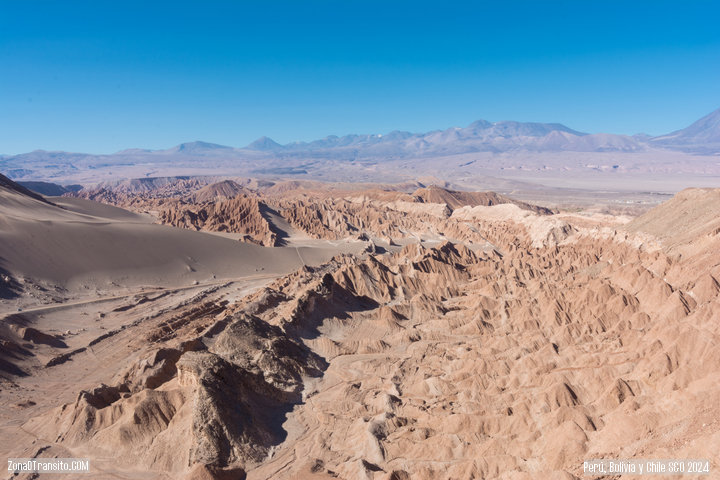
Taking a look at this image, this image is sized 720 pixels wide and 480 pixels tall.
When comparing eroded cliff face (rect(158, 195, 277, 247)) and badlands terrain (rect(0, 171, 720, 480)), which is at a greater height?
eroded cliff face (rect(158, 195, 277, 247))

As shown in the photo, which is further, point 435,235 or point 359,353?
point 435,235

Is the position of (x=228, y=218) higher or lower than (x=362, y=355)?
higher

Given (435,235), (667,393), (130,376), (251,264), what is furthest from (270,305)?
(435,235)

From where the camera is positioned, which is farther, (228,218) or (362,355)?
(228,218)

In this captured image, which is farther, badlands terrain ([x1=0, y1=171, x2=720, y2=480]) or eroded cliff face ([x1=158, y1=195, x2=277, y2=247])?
eroded cliff face ([x1=158, y1=195, x2=277, y2=247])

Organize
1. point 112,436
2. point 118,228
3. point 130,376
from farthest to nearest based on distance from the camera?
point 118,228
point 130,376
point 112,436

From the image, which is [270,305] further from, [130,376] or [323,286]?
[130,376]

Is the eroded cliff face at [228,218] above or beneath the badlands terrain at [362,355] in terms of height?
above

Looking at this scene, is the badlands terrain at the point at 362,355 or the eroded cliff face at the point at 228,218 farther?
the eroded cliff face at the point at 228,218
